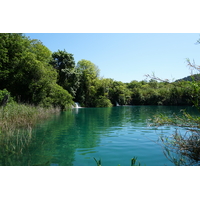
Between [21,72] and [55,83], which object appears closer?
[21,72]

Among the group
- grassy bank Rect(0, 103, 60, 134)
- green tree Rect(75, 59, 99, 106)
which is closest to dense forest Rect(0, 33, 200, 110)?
green tree Rect(75, 59, 99, 106)

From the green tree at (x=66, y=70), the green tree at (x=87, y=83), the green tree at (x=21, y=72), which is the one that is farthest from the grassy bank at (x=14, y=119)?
the green tree at (x=87, y=83)

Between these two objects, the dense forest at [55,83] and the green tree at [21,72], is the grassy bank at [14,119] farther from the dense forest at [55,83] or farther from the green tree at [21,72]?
the green tree at [21,72]

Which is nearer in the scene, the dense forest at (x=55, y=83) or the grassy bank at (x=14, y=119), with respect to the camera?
the grassy bank at (x=14, y=119)

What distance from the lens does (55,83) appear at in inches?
1104

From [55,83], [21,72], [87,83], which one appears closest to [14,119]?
[21,72]

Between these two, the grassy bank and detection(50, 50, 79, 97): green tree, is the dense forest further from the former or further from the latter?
the grassy bank

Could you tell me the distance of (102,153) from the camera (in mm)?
6797

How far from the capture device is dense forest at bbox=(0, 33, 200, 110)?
19806mm

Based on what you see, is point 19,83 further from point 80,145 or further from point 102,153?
point 102,153

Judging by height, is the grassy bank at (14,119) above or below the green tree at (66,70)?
below

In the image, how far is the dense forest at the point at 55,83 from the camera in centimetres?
1981

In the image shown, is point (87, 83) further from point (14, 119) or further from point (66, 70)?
point (14, 119)
